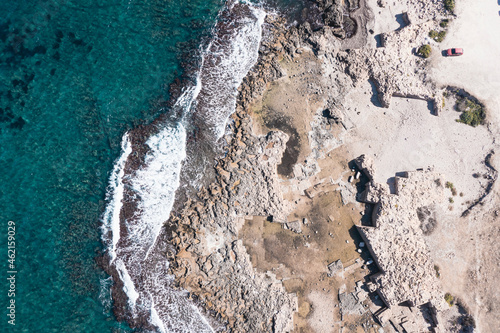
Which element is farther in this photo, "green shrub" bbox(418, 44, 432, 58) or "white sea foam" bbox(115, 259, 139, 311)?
"green shrub" bbox(418, 44, 432, 58)

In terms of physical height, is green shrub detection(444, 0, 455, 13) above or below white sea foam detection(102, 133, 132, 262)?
above

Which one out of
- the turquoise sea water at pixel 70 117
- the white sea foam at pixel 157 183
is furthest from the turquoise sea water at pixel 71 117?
the white sea foam at pixel 157 183

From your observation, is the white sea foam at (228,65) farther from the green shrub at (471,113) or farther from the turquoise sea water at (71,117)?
the green shrub at (471,113)

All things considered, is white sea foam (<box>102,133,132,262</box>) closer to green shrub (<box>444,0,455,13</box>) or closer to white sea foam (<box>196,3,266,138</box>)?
white sea foam (<box>196,3,266,138</box>)

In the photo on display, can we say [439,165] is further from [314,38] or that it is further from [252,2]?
[252,2]

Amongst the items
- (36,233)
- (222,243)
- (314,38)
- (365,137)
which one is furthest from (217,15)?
(36,233)

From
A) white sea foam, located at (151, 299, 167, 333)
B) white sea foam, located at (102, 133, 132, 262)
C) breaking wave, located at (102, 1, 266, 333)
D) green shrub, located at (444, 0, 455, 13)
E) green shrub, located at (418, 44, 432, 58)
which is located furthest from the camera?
green shrub, located at (444, 0, 455, 13)

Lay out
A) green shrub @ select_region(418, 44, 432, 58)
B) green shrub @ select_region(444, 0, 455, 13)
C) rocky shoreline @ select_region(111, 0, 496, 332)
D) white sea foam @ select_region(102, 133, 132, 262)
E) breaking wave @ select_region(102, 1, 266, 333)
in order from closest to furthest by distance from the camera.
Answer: rocky shoreline @ select_region(111, 0, 496, 332) < breaking wave @ select_region(102, 1, 266, 333) < white sea foam @ select_region(102, 133, 132, 262) < green shrub @ select_region(418, 44, 432, 58) < green shrub @ select_region(444, 0, 455, 13)

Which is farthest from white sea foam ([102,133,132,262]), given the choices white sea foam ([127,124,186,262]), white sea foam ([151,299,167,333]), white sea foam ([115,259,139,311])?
white sea foam ([151,299,167,333])
